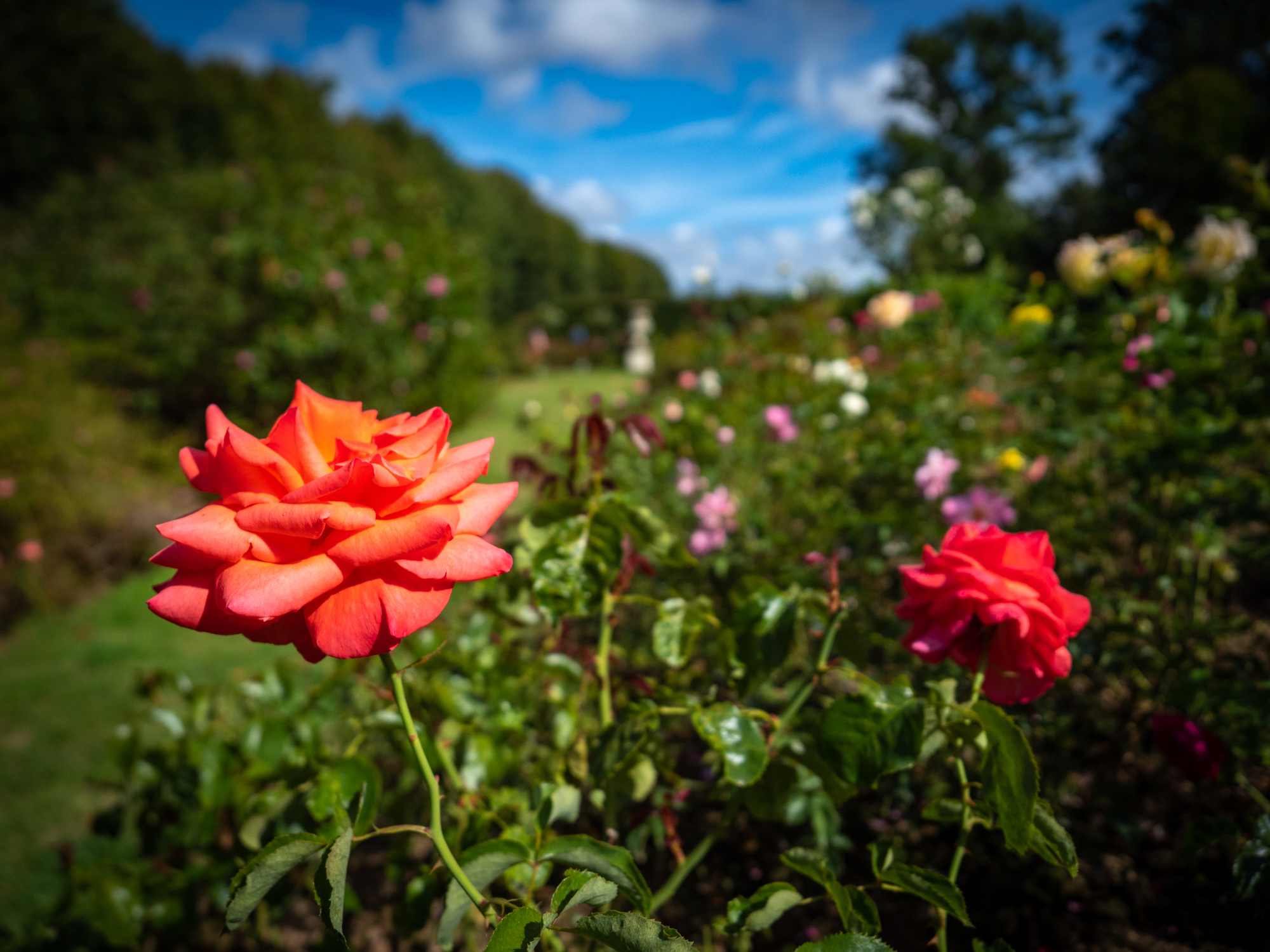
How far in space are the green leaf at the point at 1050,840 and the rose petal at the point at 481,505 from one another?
565 millimetres

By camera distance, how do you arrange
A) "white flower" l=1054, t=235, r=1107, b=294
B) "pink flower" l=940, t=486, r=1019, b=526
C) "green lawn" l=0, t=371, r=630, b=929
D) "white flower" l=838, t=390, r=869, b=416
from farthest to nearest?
1. "white flower" l=838, t=390, r=869, b=416
2. "white flower" l=1054, t=235, r=1107, b=294
3. "green lawn" l=0, t=371, r=630, b=929
4. "pink flower" l=940, t=486, r=1019, b=526

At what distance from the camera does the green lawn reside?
7.20 feet

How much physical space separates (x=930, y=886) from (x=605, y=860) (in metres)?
0.32

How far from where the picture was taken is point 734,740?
0.79m

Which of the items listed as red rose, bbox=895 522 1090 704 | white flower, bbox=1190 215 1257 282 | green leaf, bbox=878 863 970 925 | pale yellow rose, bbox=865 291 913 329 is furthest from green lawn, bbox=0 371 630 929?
pale yellow rose, bbox=865 291 913 329

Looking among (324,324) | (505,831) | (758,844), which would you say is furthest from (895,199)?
(505,831)

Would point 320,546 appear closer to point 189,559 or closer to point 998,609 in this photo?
point 189,559

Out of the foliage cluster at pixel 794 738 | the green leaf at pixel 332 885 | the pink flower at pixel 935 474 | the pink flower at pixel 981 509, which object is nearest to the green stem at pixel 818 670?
the foliage cluster at pixel 794 738

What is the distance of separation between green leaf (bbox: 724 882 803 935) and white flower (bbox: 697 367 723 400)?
2.95 metres

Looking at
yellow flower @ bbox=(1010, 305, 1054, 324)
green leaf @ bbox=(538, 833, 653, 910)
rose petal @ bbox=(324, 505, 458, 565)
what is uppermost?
yellow flower @ bbox=(1010, 305, 1054, 324)

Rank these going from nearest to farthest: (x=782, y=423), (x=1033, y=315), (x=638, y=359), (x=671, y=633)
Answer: (x=671, y=633), (x=782, y=423), (x=1033, y=315), (x=638, y=359)

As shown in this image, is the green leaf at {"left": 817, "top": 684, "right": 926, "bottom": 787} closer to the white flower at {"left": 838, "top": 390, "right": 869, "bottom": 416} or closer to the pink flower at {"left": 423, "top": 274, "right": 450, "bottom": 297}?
the white flower at {"left": 838, "top": 390, "right": 869, "bottom": 416}

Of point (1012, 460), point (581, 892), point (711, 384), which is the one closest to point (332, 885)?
point (581, 892)

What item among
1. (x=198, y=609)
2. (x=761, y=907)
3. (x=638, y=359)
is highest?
(x=638, y=359)
